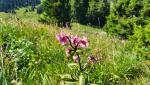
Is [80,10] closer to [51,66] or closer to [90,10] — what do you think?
[90,10]

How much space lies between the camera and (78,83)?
15.8 feet

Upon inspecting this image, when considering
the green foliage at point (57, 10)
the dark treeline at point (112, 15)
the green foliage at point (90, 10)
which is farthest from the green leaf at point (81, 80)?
the green foliage at point (90, 10)

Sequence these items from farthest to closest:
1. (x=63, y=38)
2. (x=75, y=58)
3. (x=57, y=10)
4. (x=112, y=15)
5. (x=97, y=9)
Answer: (x=97, y=9), (x=57, y=10), (x=112, y=15), (x=75, y=58), (x=63, y=38)

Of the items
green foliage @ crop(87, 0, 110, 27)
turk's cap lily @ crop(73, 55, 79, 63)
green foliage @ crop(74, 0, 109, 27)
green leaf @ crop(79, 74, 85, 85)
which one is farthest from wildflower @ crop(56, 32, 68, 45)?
green foliage @ crop(74, 0, 109, 27)

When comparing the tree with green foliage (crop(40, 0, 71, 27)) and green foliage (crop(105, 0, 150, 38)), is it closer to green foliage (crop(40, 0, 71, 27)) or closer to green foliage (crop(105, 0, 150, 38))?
green foliage (crop(40, 0, 71, 27))

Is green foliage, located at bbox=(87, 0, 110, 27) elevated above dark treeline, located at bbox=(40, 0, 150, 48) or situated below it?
below

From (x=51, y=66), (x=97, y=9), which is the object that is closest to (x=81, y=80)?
(x=51, y=66)

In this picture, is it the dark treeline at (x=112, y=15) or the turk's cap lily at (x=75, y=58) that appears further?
the dark treeline at (x=112, y=15)

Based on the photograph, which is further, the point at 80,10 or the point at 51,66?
the point at 80,10

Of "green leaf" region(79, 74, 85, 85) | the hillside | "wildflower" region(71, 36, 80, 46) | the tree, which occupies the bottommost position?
the tree

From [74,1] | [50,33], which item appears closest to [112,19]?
[50,33]

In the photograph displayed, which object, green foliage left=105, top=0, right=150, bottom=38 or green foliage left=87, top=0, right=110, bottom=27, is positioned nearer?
green foliage left=105, top=0, right=150, bottom=38

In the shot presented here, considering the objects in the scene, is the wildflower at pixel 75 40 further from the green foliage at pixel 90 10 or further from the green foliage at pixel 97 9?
the green foliage at pixel 90 10

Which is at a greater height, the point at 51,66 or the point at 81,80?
the point at 81,80
